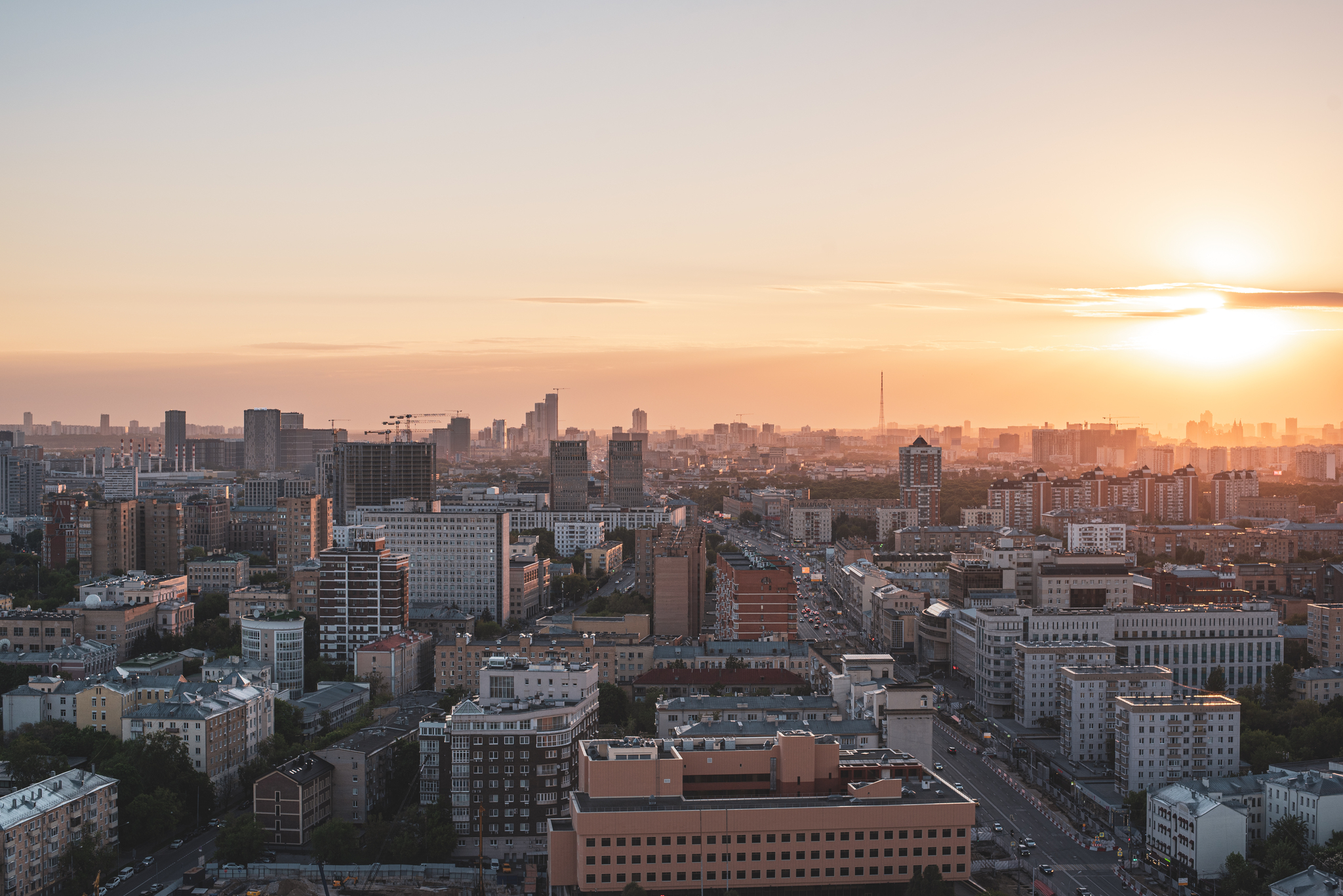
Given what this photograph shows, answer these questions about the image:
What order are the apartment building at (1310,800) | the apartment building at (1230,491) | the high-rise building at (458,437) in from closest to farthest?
the apartment building at (1310,800)
the apartment building at (1230,491)
the high-rise building at (458,437)

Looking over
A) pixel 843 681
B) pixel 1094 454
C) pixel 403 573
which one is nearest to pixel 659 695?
pixel 843 681

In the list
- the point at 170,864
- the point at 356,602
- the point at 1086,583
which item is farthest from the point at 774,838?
the point at 1086,583

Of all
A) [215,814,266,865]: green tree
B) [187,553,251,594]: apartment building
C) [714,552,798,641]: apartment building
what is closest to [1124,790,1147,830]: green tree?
[714,552,798,641]: apartment building

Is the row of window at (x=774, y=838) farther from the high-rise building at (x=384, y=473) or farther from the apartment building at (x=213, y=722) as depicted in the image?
the high-rise building at (x=384, y=473)

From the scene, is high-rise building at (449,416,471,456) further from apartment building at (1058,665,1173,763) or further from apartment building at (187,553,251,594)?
apartment building at (1058,665,1173,763)

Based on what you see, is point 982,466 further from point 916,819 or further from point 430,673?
point 916,819

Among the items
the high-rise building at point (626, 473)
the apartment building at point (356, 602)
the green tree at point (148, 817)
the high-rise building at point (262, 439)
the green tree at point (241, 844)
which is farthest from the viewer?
the high-rise building at point (262, 439)

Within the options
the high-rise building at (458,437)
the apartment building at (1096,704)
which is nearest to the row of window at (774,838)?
the apartment building at (1096,704)

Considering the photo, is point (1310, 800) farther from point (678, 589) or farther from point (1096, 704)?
point (678, 589)
